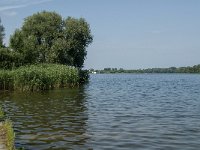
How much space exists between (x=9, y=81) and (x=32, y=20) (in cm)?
2968

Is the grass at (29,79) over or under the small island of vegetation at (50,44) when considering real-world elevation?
under

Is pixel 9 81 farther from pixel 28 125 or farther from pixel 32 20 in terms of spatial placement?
pixel 32 20

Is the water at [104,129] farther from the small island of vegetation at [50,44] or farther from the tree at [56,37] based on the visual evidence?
the tree at [56,37]

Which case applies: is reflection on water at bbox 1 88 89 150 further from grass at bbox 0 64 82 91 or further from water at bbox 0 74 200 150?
grass at bbox 0 64 82 91

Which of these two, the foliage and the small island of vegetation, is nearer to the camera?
the foliage

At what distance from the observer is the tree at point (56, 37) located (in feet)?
224

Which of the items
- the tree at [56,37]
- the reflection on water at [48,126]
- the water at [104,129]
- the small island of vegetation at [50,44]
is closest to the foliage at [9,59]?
the small island of vegetation at [50,44]

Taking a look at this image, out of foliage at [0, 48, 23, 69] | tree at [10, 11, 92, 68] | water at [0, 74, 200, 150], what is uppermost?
tree at [10, 11, 92, 68]

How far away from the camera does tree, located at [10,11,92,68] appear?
68188 mm

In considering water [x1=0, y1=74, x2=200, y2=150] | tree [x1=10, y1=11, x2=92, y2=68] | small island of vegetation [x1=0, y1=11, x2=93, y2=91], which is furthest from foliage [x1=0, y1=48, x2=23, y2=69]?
water [x1=0, y1=74, x2=200, y2=150]

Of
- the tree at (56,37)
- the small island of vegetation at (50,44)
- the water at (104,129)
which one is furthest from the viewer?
the tree at (56,37)

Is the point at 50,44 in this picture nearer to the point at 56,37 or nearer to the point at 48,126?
the point at 56,37

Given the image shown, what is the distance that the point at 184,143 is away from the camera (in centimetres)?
1548

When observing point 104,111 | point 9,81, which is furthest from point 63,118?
point 9,81
